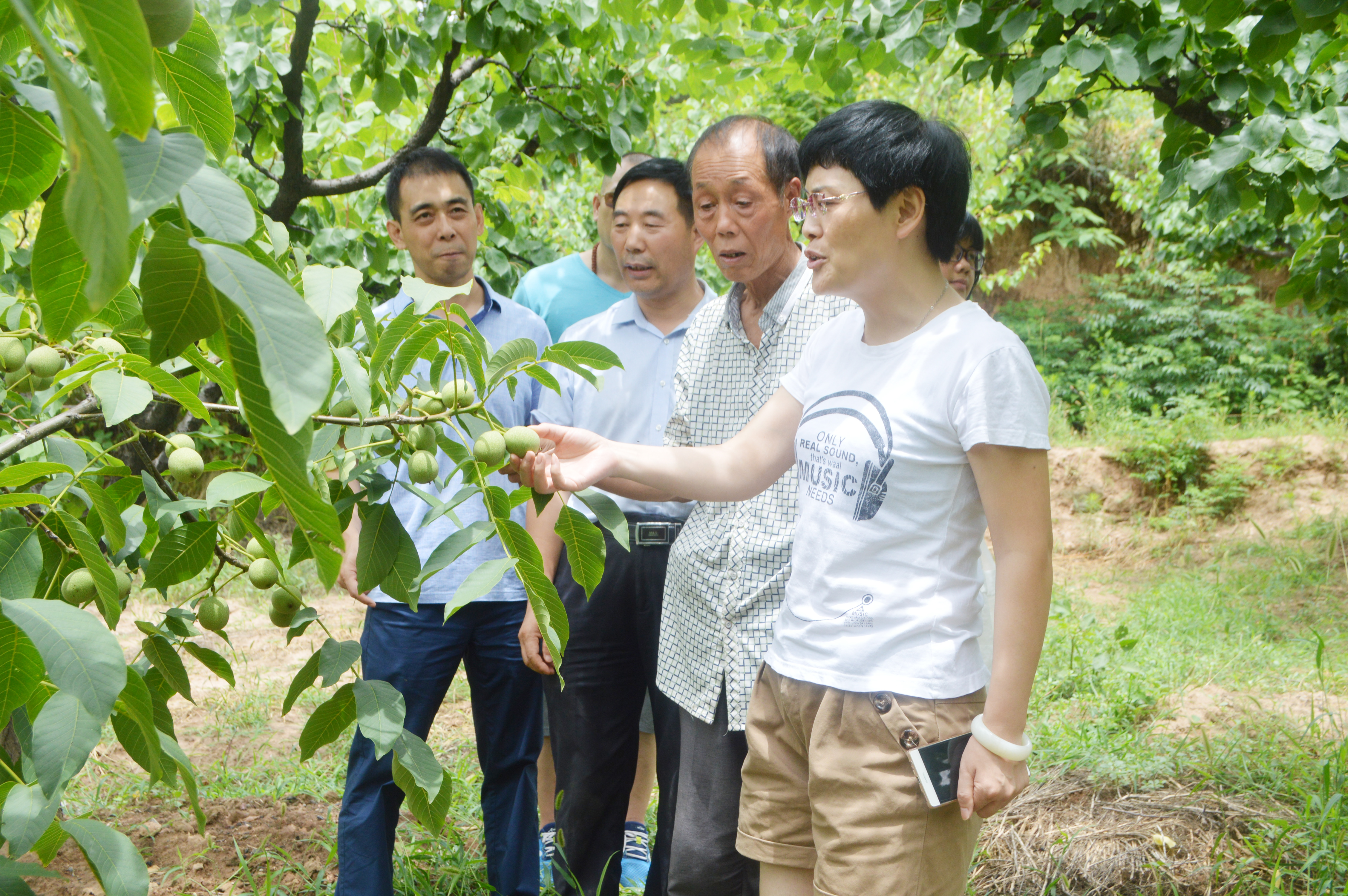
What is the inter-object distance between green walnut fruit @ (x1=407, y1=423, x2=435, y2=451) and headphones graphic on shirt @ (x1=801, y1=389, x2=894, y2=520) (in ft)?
2.07

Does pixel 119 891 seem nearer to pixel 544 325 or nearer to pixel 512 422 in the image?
pixel 512 422

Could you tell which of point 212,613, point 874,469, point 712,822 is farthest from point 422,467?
point 712,822

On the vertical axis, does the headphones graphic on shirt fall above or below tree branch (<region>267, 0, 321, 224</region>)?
below

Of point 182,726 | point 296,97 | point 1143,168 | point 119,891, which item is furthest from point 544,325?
point 1143,168

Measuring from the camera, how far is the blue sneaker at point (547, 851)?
251cm

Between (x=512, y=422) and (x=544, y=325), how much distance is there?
35cm

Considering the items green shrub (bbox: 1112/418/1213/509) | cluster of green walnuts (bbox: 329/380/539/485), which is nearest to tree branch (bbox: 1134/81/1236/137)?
cluster of green walnuts (bbox: 329/380/539/485)


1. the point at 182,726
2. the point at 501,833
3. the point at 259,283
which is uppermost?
the point at 259,283

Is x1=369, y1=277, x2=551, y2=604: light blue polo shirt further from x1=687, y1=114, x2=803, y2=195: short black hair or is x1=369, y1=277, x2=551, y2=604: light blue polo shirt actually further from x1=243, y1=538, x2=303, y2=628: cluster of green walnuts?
x1=243, y1=538, x2=303, y2=628: cluster of green walnuts

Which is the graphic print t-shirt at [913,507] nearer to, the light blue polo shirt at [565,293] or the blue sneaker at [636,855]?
the blue sneaker at [636,855]

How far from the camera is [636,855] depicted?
109 inches

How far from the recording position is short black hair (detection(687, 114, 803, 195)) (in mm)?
2025

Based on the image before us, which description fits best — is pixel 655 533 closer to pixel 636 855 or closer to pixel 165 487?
pixel 636 855

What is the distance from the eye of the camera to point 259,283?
463mm
